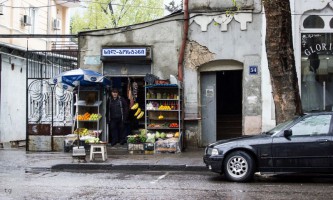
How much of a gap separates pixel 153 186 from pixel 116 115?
745 cm

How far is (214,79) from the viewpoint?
17.9 metres

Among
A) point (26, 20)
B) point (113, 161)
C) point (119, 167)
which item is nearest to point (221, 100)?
point (113, 161)

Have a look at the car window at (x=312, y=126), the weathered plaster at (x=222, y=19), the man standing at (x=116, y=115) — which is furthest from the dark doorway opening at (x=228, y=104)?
the car window at (x=312, y=126)

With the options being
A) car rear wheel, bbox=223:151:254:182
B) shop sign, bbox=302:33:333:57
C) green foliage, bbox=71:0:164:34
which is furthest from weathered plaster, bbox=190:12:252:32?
green foliage, bbox=71:0:164:34

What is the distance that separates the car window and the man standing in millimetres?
7735

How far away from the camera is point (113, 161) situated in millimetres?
14250

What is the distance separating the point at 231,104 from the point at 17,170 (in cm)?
940

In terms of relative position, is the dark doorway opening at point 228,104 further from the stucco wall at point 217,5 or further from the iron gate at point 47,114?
the iron gate at point 47,114

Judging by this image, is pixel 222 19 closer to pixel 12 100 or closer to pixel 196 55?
pixel 196 55

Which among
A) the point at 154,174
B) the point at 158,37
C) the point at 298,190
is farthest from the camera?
the point at 158,37

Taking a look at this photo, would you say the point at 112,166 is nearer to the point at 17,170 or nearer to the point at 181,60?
Result: the point at 17,170

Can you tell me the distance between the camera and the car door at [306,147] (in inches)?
420

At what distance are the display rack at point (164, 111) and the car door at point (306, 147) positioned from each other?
586cm

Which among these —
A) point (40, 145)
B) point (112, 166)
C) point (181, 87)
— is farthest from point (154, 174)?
point (40, 145)
